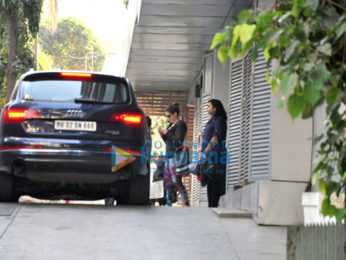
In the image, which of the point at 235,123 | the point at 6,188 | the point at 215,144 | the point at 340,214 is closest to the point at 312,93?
the point at 340,214

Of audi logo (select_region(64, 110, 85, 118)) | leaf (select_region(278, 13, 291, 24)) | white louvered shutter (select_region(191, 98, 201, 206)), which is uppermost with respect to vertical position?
leaf (select_region(278, 13, 291, 24))

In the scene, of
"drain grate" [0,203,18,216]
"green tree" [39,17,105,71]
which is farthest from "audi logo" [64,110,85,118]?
"green tree" [39,17,105,71]

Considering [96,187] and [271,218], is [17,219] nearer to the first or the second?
[96,187]

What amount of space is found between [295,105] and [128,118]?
249 inches

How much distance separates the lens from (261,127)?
10086 mm

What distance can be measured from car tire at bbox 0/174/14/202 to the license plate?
3.11 feet

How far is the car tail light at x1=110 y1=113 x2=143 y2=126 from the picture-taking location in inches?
376

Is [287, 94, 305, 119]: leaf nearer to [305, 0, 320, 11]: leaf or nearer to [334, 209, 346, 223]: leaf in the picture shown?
[305, 0, 320, 11]: leaf

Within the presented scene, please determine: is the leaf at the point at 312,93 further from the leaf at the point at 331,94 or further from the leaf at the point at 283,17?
the leaf at the point at 283,17

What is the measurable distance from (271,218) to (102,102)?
254 centimetres

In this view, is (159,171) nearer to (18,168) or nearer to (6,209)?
(18,168)

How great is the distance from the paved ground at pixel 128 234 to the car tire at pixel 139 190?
0.19m

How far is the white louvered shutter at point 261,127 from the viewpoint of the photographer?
9736mm

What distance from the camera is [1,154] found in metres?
9.34
